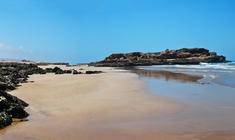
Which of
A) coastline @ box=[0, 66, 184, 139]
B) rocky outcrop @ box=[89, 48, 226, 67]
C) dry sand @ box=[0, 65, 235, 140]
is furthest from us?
rocky outcrop @ box=[89, 48, 226, 67]

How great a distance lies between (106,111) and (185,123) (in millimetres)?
1947

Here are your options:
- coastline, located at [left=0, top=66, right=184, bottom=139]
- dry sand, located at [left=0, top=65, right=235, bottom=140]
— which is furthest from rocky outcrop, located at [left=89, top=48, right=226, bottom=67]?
dry sand, located at [left=0, top=65, right=235, bottom=140]

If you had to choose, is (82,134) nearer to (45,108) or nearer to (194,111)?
(45,108)

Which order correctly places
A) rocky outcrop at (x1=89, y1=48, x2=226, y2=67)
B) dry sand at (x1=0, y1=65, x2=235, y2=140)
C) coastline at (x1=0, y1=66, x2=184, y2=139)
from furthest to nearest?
rocky outcrop at (x1=89, y1=48, x2=226, y2=67)
coastline at (x1=0, y1=66, x2=184, y2=139)
dry sand at (x1=0, y1=65, x2=235, y2=140)

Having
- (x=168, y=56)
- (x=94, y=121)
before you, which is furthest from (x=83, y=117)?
(x=168, y=56)

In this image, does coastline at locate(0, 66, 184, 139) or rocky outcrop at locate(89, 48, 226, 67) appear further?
rocky outcrop at locate(89, 48, 226, 67)

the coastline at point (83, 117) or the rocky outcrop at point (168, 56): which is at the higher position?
the rocky outcrop at point (168, 56)

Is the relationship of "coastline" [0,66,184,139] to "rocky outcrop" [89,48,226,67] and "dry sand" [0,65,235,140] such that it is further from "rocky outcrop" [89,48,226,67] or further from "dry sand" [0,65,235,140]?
"rocky outcrop" [89,48,226,67]

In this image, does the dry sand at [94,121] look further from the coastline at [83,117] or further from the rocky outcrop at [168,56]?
the rocky outcrop at [168,56]

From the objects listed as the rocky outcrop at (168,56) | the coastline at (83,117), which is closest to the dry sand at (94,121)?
the coastline at (83,117)

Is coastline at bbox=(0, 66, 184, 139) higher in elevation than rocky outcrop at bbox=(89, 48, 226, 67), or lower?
lower

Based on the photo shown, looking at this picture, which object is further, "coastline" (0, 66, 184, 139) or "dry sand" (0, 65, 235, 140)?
"coastline" (0, 66, 184, 139)

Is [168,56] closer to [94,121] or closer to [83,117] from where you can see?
[83,117]

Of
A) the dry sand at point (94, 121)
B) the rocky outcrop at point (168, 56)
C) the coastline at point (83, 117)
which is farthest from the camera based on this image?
the rocky outcrop at point (168, 56)
